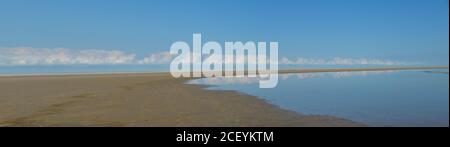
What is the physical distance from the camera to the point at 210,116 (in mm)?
11109

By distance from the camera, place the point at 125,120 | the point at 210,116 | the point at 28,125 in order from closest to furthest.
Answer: the point at 28,125, the point at 125,120, the point at 210,116

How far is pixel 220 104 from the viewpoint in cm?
1420

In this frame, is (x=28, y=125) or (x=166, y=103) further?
(x=166, y=103)
